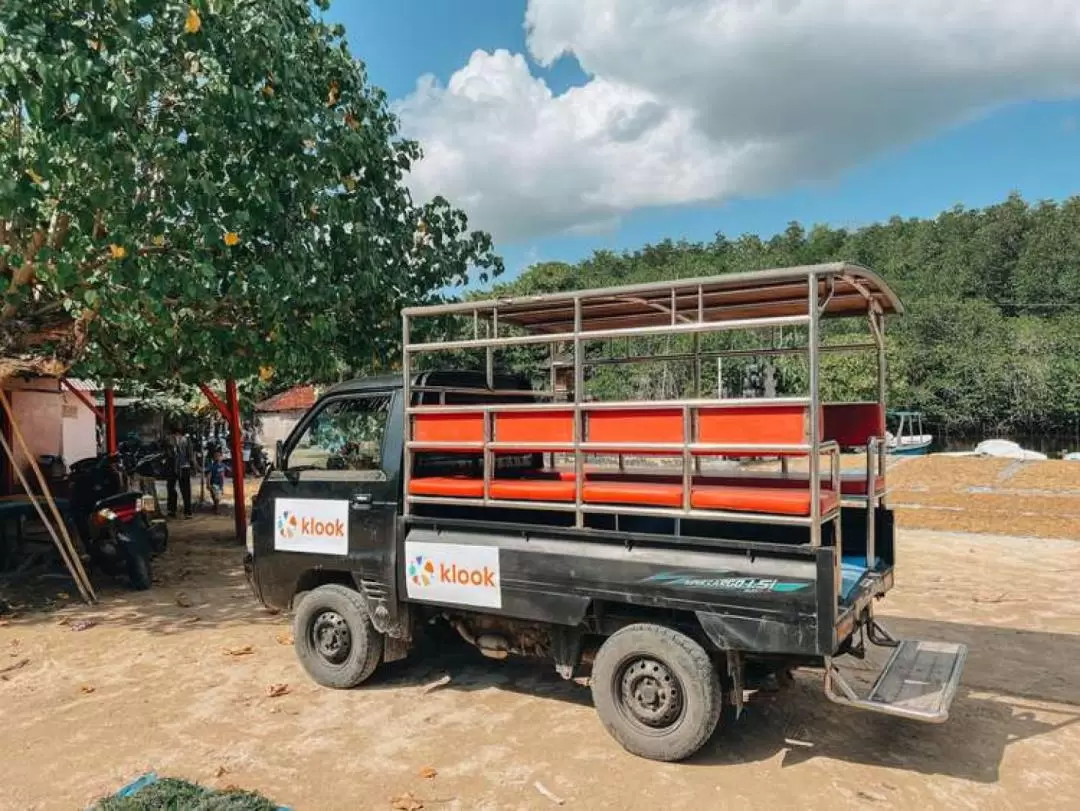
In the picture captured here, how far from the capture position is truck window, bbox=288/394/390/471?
552 cm

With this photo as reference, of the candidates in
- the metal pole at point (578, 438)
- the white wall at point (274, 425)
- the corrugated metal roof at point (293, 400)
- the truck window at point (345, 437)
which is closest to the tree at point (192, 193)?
the truck window at point (345, 437)

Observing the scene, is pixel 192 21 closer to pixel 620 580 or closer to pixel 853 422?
pixel 620 580

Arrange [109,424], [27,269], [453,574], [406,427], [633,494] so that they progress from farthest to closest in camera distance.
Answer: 1. [109,424]
2. [27,269]
3. [406,427]
4. [453,574]
5. [633,494]

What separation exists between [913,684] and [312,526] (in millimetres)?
3996

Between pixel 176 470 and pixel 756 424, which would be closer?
pixel 756 424

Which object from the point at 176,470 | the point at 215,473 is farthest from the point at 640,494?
the point at 215,473

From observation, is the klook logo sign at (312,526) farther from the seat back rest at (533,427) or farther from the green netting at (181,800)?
the green netting at (181,800)

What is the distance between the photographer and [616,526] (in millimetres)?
4762

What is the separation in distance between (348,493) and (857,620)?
339cm

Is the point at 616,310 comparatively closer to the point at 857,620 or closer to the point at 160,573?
the point at 857,620

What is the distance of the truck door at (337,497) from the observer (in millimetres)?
5359

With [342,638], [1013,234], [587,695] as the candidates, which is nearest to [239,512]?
[342,638]

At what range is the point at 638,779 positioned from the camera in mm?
4164

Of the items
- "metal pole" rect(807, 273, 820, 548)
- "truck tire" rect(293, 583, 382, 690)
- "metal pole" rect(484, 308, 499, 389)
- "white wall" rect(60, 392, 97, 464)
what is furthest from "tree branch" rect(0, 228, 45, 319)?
"white wall" rect(60, 392, 97, 464)
